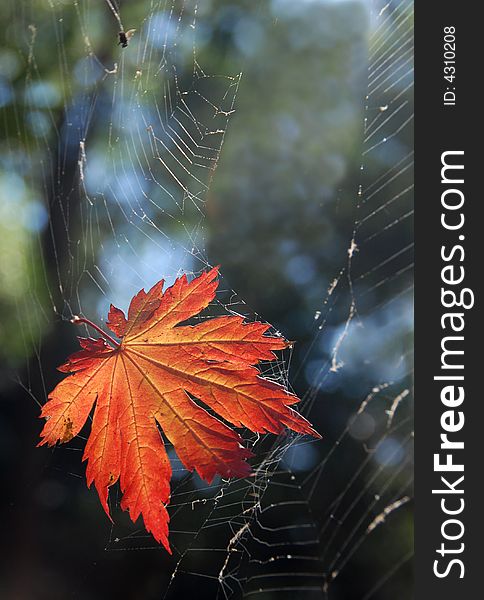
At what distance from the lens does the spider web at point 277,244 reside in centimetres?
493

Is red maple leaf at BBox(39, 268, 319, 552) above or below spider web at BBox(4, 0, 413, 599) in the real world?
below

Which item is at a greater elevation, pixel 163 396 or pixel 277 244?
pixel 277 244

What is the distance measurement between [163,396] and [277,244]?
16.2 feet

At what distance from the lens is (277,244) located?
591cm

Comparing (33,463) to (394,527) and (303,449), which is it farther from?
(394,527)

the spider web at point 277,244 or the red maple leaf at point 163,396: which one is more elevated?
the spider web at point 277,244

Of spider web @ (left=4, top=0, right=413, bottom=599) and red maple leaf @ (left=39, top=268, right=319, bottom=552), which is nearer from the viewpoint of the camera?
red maple leaf @ (left=39, top=268, right=319, bottom=552)

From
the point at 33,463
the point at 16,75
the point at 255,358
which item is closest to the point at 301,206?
the point at 33,463

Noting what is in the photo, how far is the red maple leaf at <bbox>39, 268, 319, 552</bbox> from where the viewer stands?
0.91 meters

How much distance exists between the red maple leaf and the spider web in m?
3.24

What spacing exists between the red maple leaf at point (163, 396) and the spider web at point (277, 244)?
10.6ft

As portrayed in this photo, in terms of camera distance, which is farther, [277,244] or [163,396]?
[277,244]

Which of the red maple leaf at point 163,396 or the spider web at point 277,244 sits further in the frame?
the spider web at point 277,244

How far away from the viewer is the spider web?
493cm
